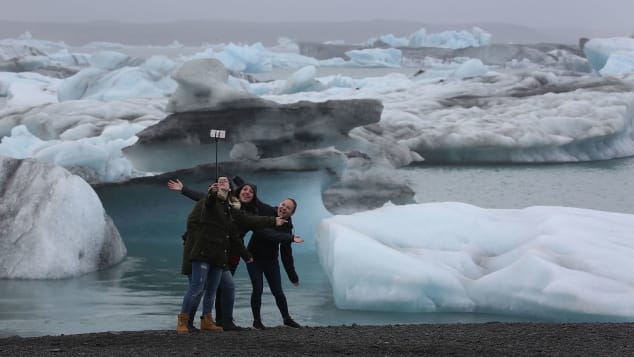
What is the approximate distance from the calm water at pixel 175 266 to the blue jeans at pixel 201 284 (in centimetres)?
189

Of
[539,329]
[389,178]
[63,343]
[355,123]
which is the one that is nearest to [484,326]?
[539,329]

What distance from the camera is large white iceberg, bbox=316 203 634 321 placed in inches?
317

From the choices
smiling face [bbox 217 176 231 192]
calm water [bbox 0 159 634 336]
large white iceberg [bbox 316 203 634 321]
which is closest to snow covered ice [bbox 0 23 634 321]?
large white iceberg [bbox 316 203 634 321]

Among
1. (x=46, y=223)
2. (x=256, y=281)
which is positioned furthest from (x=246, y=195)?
(x=46, y=223)

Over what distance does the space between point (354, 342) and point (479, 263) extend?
11.5 ft

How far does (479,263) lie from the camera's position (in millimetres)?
8836

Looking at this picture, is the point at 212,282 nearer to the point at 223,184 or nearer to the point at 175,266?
the point at 223,184

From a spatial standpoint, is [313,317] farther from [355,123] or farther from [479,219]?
[355,123]

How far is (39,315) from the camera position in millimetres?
8305

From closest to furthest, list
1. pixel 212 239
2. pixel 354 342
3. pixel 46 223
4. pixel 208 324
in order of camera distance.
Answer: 1. pixel 354 342
2. pixel 212 239
3. pixel 208 324
4. pixel 46 223

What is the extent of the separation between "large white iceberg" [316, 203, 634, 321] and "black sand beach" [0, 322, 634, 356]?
1.67 meters

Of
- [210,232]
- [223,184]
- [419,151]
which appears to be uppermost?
[419,151]

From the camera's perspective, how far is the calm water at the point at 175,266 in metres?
8.19

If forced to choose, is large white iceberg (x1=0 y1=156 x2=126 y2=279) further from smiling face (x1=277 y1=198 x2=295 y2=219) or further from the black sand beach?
smiling face (x1=277 y1=198 x2=295 y2=219)
